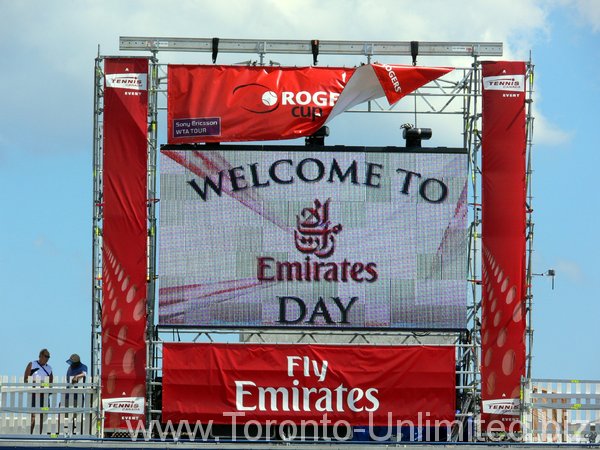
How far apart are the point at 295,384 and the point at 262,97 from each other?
4.97 metres

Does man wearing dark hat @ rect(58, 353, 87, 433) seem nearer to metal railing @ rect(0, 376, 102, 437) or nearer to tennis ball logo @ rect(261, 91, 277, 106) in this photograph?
metal railing @ rect(0, 376, 102, 437)

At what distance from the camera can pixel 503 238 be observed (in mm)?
29234

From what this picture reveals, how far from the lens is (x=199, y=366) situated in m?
28.8

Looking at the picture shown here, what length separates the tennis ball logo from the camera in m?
29.3

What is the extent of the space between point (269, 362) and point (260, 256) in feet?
5.93

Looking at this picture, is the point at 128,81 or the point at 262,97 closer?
the point at 128,81

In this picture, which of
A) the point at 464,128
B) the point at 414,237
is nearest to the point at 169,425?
the point at 414,237

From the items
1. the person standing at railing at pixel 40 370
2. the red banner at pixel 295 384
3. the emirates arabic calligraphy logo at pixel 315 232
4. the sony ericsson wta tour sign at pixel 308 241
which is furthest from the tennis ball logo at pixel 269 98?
the person standing at railing at pixel 40 370

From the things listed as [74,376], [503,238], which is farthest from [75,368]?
[503,238]

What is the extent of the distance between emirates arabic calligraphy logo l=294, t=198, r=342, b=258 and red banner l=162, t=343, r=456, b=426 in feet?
5.43

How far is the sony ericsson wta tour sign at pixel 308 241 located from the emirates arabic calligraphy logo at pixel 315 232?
2cm

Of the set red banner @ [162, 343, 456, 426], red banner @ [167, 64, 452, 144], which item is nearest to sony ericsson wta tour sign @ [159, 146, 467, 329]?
red banner @ [167, 64, 452, 144]

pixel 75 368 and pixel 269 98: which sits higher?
pixel 269 98

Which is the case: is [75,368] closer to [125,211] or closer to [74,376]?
[74,376]
